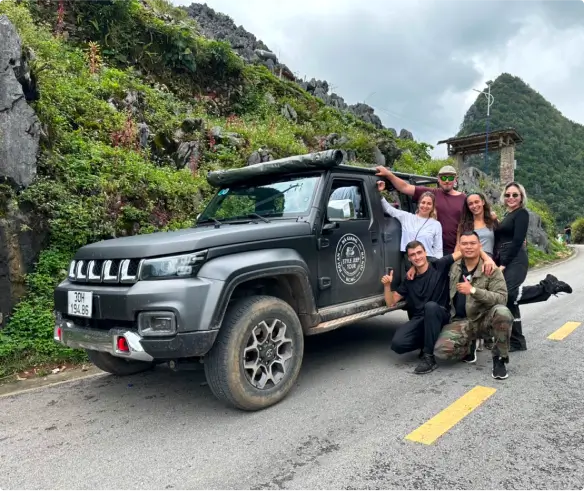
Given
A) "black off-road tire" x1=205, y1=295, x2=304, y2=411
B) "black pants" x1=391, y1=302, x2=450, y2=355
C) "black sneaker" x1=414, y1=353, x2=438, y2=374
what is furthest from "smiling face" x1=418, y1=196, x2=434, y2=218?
"black off-road tire" x1=205, y1=295, x2=304, y2=411

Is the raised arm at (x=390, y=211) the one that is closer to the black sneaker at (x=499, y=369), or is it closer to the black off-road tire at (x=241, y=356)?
the black sneaker at (x=499, y=369)

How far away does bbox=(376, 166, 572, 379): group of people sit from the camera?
4.22m

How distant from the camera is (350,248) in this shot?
171 inches

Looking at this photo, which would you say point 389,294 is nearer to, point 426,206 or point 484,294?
point 484,294

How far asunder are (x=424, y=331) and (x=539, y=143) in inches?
2459

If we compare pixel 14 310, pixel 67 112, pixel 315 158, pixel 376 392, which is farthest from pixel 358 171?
pixel 67 112

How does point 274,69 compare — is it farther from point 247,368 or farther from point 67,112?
point 247,368

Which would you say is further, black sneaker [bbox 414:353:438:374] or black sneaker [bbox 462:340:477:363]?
black sneaker [bbox 462:340:477:363]

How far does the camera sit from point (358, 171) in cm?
465

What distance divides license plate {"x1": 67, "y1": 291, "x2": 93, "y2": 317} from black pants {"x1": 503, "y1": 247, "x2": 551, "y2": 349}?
409 centimetres

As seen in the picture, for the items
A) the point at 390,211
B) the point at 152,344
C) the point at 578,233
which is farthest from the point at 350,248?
the point at 578,233

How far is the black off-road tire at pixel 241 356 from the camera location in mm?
3186

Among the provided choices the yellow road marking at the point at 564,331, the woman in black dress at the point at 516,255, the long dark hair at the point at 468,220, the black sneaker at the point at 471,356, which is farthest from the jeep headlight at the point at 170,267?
the yellow road marking at the point at 564,331

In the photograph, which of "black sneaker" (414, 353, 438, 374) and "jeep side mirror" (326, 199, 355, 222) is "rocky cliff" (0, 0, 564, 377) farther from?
Result: "black sneaker" (414, 353, 438, 374)
